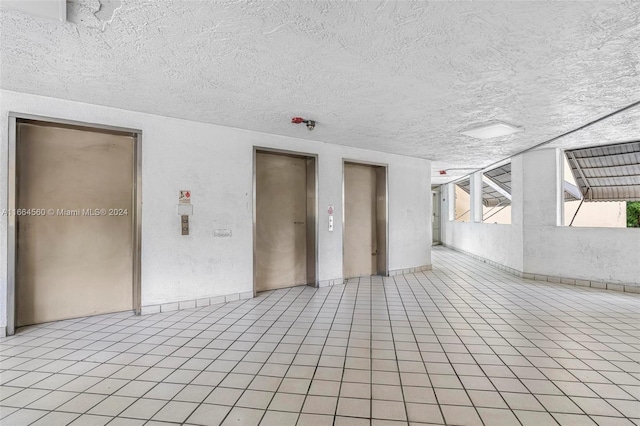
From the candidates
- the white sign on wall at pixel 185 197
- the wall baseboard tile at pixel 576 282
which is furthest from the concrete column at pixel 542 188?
the white sign on wall at pixel 185 197

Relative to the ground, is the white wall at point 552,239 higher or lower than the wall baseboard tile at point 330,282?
higher

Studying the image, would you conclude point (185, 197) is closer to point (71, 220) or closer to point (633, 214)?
point (71, 220)

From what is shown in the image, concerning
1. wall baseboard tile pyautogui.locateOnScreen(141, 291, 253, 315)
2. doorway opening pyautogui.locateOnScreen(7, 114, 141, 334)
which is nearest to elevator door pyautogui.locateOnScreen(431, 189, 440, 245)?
wall baseboard tile pyautogui.locateOnScreen(141, 291, 253, 315)

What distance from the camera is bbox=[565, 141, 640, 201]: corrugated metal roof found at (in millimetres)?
5867

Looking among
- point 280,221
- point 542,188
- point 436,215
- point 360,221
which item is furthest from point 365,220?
point 436,215

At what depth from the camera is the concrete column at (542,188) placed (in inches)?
248

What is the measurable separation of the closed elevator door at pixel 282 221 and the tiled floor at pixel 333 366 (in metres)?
1.09

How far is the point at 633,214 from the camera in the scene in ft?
26.5

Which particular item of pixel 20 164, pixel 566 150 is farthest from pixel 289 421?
pixel 566 150

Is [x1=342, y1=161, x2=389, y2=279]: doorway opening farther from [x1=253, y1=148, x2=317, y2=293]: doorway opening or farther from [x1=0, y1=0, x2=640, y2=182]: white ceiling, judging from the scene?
[x1=0, y1=0, x2=640, y2=182]: white ceiling

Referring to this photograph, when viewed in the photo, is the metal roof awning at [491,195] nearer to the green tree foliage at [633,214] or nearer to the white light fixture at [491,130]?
the green tree foliage at [633,214]

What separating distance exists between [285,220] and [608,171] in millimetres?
6517

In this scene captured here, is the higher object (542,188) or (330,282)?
(542,188)

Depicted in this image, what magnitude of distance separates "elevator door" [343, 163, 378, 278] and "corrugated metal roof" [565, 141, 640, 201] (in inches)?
161
